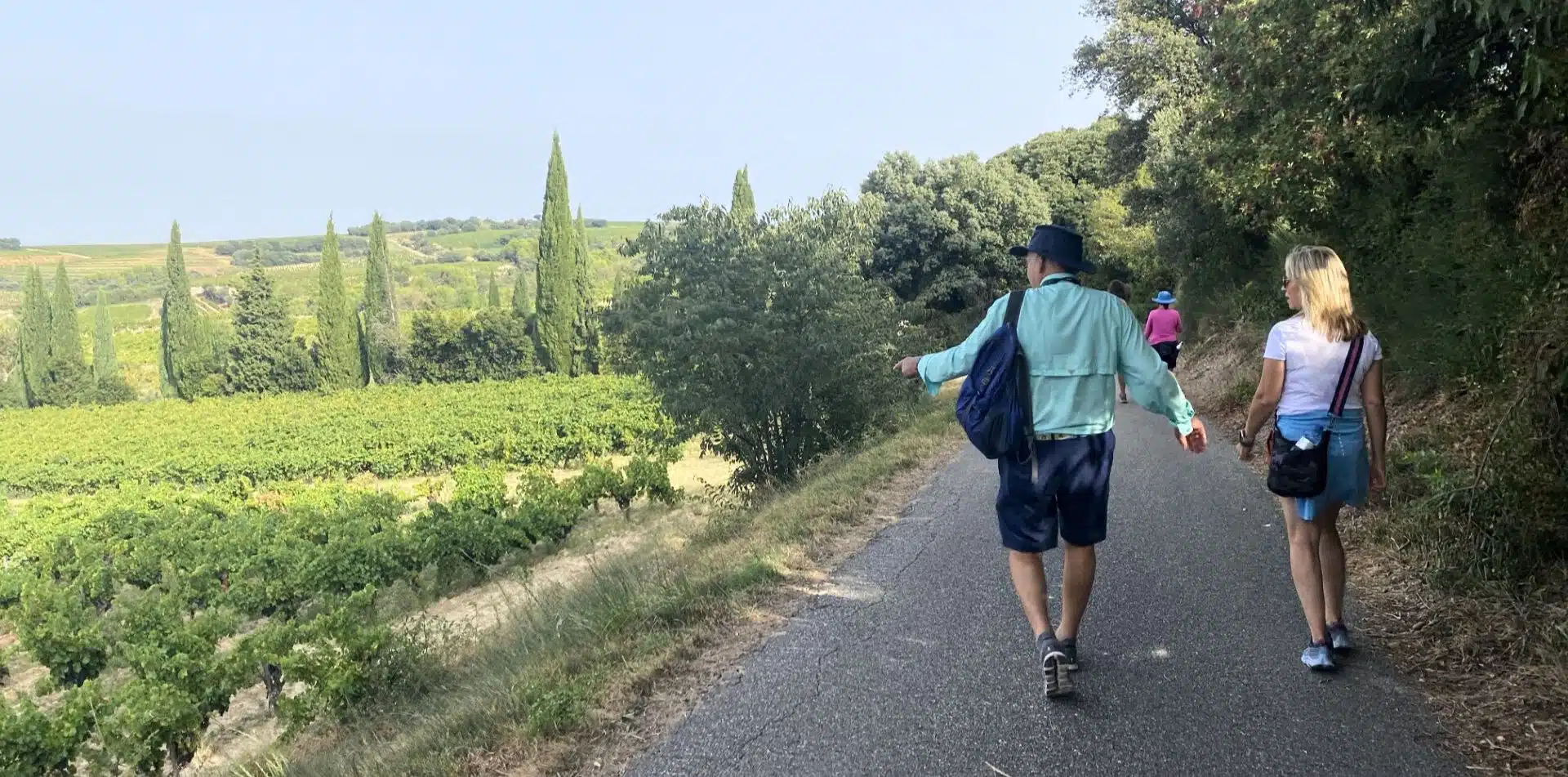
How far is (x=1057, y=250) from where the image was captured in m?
3.74

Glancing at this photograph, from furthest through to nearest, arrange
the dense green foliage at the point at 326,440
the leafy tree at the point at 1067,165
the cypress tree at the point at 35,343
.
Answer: the cypress tree at the point at 35,343 → the dense green foliage at the point at 326,440 → the leafy tree at the point at 1067,165

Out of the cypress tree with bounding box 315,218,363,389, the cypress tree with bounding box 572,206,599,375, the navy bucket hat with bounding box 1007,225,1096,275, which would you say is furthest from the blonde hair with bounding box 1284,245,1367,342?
the cypress tree with bounding box 315,218,363,389

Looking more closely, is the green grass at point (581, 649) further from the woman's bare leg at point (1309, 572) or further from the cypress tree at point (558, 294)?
the cypress tree at point (558, 294)

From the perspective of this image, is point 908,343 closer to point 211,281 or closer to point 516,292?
point 516,292

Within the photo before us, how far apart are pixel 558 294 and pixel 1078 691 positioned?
64.8 m

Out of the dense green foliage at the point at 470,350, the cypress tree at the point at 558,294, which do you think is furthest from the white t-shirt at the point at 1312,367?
the dense green foliage at the point at 470,350

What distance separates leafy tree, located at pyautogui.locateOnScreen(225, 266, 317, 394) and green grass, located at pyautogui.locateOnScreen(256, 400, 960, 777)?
6549 cm

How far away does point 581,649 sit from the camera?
477 cm

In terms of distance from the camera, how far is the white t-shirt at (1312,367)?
3.66 m

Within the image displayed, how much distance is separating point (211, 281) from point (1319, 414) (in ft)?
577

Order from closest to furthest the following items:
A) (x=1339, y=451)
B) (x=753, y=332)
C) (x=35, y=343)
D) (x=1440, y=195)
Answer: (x=1339, y=451) → (x=1440, y=195) → (x=753, y=332) → (x=35, y=343)

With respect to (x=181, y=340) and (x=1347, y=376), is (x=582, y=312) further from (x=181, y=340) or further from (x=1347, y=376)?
(x=1347, y=376)

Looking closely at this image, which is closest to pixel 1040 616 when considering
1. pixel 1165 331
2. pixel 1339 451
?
pixel 1339 451

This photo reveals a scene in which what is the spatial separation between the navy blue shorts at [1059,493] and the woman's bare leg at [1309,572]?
792 mm
